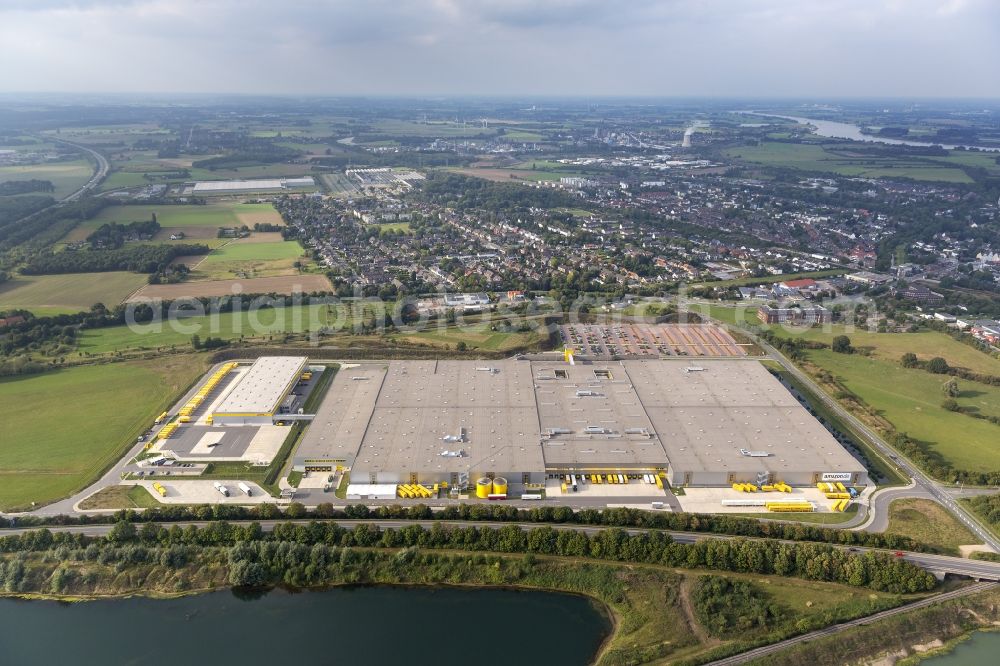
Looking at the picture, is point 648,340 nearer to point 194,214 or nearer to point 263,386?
point 263,386

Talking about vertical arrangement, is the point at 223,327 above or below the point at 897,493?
above

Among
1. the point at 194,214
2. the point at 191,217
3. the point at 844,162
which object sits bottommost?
the point at 191,217

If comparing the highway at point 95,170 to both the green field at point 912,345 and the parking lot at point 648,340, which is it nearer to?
the parking lot at point 648,340

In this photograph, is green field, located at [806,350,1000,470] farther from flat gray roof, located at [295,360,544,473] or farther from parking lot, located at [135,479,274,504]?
parking lot, located at [135,479,274,504]

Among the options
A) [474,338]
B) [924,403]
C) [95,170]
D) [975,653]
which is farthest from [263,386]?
[95,170]

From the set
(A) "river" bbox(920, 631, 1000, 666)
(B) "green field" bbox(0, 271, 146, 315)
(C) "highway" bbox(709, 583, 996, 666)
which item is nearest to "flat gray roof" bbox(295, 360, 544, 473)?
(C) "highway" bbox(709, 583, 996, 666)

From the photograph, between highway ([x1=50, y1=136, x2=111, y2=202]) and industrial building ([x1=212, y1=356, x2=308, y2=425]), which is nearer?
industrial building ([x1=212, y1=356, x2=308, y2=425])
